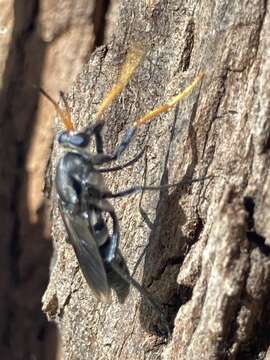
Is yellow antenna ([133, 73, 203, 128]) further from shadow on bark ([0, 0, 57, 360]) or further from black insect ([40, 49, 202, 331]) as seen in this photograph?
shadow on bark ([0, 0, 57, 360])

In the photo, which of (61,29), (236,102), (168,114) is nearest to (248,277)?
(236,102)

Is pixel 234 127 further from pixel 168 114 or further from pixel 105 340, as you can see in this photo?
pixel 105 340

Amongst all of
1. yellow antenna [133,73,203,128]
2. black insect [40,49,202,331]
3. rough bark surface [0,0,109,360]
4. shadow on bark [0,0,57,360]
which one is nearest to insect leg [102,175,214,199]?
black insect [40,49,202,331]

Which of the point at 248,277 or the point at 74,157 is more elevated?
the point at 74,157

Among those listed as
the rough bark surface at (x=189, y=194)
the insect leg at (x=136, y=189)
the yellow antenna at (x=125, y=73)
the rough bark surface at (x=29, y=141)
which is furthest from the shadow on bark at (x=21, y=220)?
the insect leg at (x=136, y=189)

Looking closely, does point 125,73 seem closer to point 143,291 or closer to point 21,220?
point 143,291

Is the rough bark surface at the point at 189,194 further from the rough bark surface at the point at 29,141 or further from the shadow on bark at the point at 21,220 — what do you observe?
the shadow on bark at the point at 21,220

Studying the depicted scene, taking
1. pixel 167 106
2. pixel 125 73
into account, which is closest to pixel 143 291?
pixel 167 106
